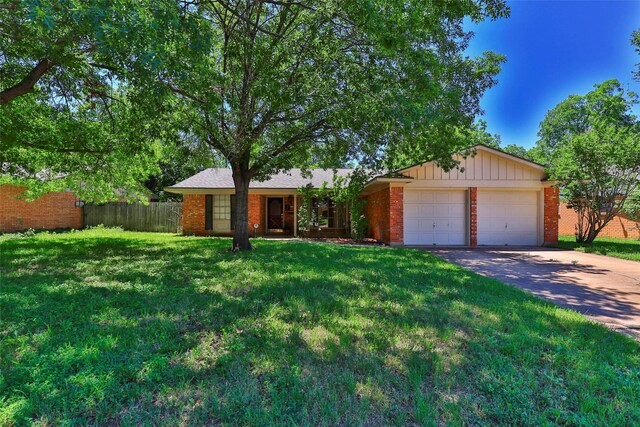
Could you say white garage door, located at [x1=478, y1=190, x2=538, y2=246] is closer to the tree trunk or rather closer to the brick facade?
the brick facade

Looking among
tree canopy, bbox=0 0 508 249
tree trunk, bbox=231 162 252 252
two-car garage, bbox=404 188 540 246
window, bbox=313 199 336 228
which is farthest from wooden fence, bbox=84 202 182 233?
two-car garage, bbox=404 188 540 246

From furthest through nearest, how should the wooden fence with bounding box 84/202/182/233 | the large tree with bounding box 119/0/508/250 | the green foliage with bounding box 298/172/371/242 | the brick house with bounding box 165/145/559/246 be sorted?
the wooden fence with bounding box 84/202/182/233
the green foliage with bounding box 298/172/371/242
the brick house with bounding box 165/145/559/246
the large tree with bounding box 119/0/508/250

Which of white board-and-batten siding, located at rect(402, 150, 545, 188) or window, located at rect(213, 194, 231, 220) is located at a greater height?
white board-and-batten siding, located at rect(402, 150, 545, 188)

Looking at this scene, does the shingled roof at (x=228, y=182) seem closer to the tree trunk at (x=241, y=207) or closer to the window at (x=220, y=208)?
the window at (x=220, y=208)

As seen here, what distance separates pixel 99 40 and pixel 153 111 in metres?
2.60

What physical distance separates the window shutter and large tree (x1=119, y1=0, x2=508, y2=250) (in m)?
7.23

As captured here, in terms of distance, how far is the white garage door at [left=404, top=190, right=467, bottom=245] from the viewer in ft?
43.8

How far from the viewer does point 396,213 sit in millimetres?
12727

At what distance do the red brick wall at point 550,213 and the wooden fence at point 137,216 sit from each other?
1751 centimetres

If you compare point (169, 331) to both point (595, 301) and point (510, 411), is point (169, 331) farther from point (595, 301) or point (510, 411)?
point (595, 301)

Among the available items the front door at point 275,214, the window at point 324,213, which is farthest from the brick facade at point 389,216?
the front door at point 275,214

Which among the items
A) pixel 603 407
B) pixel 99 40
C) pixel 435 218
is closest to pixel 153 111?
pixel 99 40

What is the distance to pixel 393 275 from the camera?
6.49 metres

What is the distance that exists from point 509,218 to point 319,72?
10.7 metres
